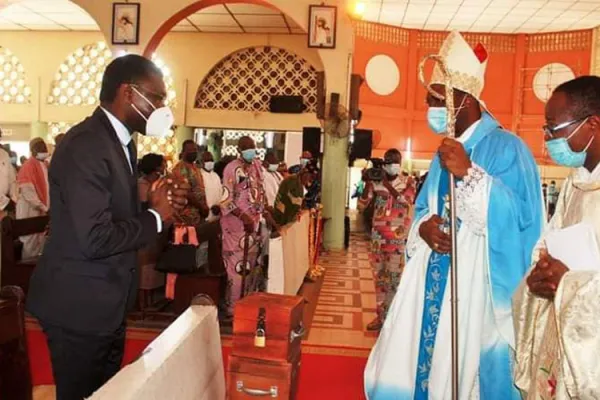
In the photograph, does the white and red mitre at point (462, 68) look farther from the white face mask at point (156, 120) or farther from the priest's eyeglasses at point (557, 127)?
the white face mask at point (156, 120)

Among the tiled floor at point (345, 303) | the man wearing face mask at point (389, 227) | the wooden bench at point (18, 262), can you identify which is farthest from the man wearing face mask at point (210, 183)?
the man wearing face mask at point (389, 227)

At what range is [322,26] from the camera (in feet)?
32.8

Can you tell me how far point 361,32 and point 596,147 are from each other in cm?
1251

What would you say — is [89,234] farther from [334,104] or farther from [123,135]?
[334,104]

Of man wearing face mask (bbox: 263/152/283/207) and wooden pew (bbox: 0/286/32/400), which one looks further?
man wearing face mask (bbox: 263/152/283/207)

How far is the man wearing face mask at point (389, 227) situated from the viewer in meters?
5.62

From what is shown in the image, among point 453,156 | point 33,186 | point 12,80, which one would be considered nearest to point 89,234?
point 453,156

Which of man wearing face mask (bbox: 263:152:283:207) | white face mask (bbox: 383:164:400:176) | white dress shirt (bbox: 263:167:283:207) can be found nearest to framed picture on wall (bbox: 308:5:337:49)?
man wearing face mask (bbox: 263:152:283:207)

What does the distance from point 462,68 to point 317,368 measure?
2624 millimetres

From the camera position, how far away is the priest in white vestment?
70.6 inches

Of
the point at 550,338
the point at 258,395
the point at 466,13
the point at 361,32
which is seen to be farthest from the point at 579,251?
the point at 361,32

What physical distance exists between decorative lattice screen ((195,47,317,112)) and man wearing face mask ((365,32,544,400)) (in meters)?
10.8

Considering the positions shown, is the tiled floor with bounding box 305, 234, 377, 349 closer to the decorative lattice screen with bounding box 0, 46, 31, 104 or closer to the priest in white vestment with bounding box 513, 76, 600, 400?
the priest in white vestment with bounding box 513, 76, 600, 400

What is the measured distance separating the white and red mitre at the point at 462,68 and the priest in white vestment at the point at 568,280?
0.57 m
